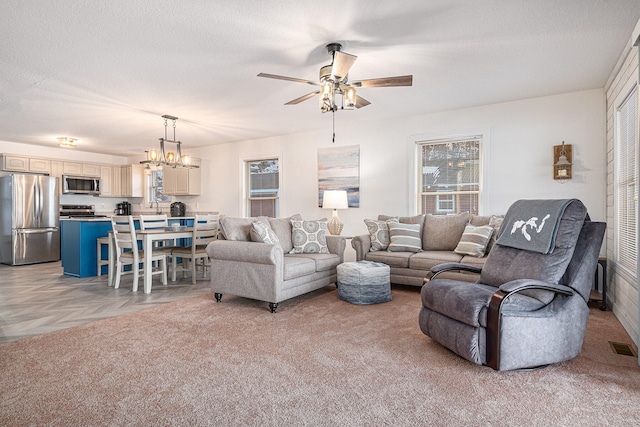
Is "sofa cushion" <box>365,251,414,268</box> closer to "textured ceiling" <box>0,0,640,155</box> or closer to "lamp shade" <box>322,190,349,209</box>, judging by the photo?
"lamp shade" <box>322,190,349,209</box>

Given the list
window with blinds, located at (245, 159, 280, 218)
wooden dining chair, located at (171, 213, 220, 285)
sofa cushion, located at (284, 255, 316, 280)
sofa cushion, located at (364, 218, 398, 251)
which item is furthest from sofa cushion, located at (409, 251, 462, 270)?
window with blinds, located at (245, 159, 280, 218)

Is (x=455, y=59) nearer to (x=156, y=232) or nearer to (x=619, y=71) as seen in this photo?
(x=619, y=71)

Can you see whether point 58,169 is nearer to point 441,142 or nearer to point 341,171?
point 341,171

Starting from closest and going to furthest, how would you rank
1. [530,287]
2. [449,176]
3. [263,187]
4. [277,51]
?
[530,287] → [277,51] → [449,176] → [263,187]

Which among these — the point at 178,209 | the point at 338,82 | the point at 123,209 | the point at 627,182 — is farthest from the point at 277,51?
the point at 123,209

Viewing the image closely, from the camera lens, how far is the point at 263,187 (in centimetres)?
712

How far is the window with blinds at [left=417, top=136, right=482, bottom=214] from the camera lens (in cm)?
505

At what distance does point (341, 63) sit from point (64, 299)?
12.8ft

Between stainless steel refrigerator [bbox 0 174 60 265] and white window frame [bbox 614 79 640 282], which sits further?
stainless steel refrigerator [bbox 0 174 60 265]

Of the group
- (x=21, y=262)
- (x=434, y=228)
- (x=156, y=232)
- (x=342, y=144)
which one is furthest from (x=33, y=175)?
(x=434, y=228)

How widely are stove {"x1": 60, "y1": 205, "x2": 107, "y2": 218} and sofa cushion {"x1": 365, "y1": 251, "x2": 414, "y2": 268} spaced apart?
654cm

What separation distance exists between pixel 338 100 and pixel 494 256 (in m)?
2.95

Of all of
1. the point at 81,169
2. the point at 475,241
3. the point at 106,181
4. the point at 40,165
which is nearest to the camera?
the point at 475,241

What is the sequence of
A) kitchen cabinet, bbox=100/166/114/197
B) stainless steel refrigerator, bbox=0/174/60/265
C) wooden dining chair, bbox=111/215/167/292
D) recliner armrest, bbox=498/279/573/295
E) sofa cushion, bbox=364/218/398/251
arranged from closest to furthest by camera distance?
recliner armrest, bbox=498/279/573/295, wooden dining chair, bbox=111/215/167/292, sofa cushion, bbox=364/218/398/251, stainless steel refrigerator, bbox=0/174/60/265, kitchen cabinet, bbox=100/166/114/197
